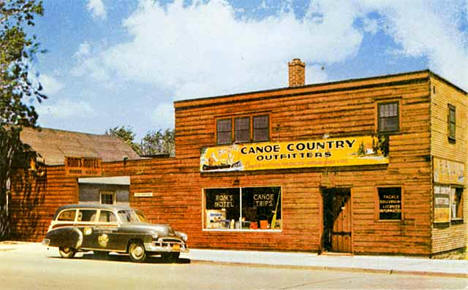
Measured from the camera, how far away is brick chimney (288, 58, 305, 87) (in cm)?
2555

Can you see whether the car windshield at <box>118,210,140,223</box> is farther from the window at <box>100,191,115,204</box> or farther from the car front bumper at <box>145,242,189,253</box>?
the window at <box>100,191,115,204</box>

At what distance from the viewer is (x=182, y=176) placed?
2609cm

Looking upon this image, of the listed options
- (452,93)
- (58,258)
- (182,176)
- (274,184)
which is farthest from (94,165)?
(452,93)

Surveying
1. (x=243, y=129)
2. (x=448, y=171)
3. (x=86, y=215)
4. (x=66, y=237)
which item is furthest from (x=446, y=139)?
(x=66, y=237)

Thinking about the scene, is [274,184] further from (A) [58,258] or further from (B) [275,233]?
(A) [58,258]

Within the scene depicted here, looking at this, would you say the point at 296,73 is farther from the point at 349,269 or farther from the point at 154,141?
the point at 154,141

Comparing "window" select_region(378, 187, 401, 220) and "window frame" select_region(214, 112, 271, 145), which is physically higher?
"window frame" select_region(214, 112, 271, 145)

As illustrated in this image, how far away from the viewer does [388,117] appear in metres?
21.9

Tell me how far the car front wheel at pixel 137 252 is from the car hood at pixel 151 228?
47 cm

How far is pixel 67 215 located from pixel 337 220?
9.38 meters

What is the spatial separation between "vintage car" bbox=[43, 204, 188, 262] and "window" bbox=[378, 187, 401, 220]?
6751 millimetres

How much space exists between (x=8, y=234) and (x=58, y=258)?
10210 millimetres

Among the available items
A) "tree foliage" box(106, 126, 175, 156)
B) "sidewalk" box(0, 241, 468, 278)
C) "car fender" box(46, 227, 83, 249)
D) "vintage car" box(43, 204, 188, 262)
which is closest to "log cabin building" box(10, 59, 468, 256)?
"sidewalk" box(0, 241, 468, 278)

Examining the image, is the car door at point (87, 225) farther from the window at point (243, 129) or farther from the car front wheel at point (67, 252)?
the window at point (243, 129)
